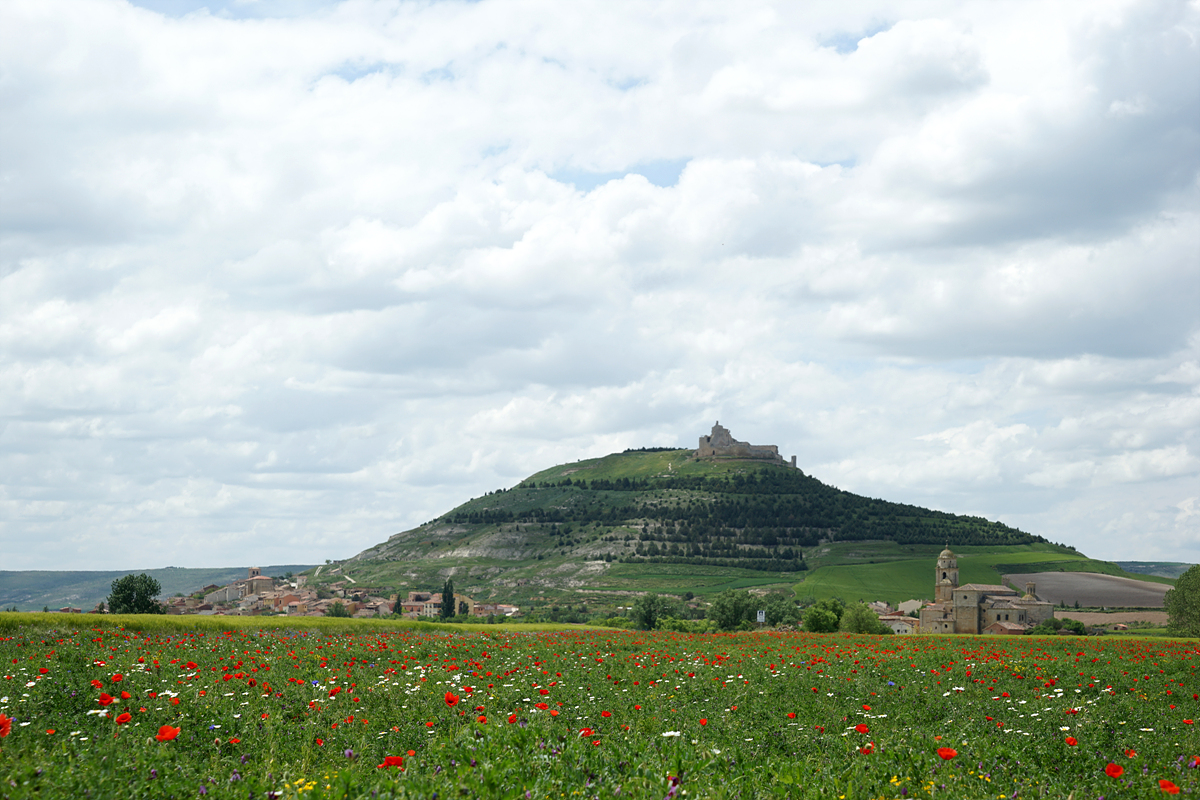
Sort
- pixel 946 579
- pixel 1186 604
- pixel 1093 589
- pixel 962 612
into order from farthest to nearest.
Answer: pixel 1093 589 → pixel 946 579 → pixel 962 612 → pixel 1186 604

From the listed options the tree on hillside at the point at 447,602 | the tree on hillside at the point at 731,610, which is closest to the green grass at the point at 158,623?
the tree on hillside at the point at 731,610

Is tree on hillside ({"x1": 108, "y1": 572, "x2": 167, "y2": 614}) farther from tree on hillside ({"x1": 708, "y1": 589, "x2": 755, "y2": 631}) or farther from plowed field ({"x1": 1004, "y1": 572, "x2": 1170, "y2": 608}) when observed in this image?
plowed field ({"x1": 1004, "y1": 572, "x2": 1170, "y2": 608})

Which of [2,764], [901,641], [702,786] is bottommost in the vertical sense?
[901,641]

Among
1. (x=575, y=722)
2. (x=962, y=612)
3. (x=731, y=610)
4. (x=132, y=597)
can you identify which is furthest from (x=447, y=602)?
(x=575, y=722)

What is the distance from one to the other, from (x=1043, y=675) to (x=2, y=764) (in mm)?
20178

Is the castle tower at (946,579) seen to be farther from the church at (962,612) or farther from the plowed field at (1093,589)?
the plowed field at (1093,589)

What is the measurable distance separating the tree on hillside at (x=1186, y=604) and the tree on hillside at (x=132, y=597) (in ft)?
308

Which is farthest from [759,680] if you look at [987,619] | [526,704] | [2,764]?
[987,619]

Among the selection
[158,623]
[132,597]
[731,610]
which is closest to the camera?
[158,623]

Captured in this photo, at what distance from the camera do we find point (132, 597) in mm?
69938

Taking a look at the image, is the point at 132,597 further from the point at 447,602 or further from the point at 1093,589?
the point at 1093,589

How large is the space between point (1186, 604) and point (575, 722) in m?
88.0

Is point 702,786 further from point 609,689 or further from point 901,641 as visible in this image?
point 901,641

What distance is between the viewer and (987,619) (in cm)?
11506
